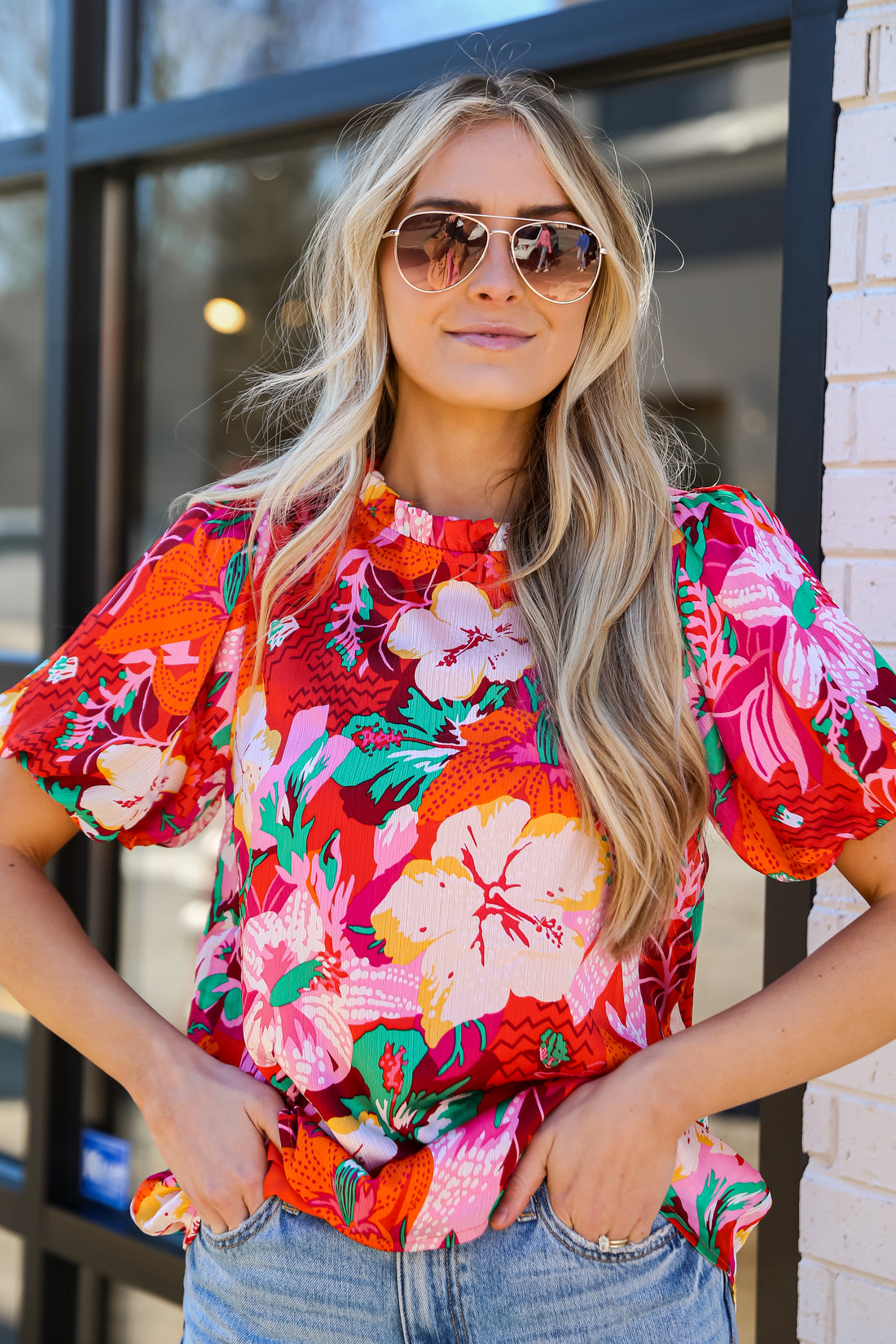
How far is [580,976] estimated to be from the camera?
3.70ft

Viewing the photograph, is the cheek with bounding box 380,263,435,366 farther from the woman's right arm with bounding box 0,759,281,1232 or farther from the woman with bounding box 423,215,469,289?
the woman's right arm with bounding box 0,759,281,1232

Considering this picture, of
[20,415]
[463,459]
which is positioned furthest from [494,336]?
[20,415]

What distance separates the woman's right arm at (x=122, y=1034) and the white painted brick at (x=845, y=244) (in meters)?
1.25

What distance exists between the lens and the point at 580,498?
1.33 metres

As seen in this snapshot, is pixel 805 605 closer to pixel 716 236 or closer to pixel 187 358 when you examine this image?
pixel 716 236

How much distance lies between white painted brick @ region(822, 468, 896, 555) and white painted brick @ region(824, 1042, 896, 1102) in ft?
2.24

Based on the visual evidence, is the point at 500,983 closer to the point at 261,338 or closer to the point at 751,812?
the point at 751,812

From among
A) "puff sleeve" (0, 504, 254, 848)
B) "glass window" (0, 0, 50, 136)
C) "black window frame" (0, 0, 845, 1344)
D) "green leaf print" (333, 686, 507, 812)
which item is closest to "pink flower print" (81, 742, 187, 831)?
"puff sleeve" (0, 504, 254, 848)

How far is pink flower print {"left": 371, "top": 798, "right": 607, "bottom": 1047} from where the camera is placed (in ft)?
3.60

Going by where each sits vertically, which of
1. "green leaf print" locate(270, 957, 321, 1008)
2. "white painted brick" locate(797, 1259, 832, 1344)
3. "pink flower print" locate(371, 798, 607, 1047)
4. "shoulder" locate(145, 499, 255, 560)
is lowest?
"white painted brick" locate(797, 1259, 832, 1344)

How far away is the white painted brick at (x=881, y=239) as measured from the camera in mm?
1495

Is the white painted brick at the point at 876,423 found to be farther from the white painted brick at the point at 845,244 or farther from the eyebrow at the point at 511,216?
the eyebrow at the point at 511,216

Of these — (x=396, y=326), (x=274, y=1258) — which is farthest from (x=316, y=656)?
(x=274, y=1258)

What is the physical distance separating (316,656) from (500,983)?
0.40 meters
